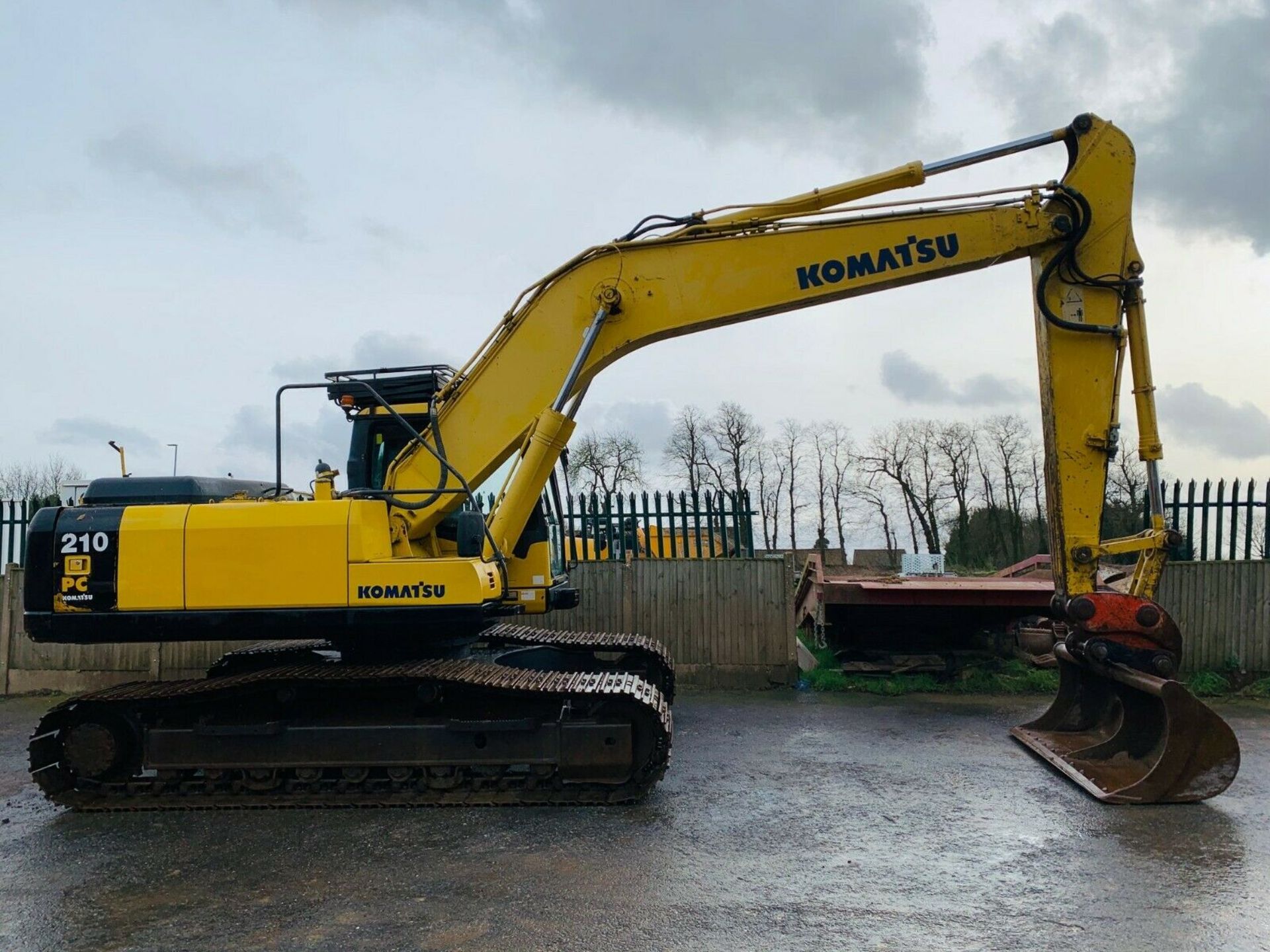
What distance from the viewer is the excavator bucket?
605 cm

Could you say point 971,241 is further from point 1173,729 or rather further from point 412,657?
point 412,657

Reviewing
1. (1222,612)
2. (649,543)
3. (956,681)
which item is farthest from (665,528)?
(1222,612)

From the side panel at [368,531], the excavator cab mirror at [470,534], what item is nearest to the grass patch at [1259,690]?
the excavator cab mirror at [470,534]

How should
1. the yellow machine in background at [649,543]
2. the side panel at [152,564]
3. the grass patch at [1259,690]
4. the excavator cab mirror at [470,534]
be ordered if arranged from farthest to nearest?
1. the yellow machine in background at [649,543]
2. the grass patch at [1259,690]
3. the excavator cab mirror at [470,534]
4. the side panel at [152,564]

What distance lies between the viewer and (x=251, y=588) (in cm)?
641

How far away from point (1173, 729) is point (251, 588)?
5.92 m

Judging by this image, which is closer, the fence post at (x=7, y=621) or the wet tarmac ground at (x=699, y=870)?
the wet tarmac ground at (x=699, y=870)

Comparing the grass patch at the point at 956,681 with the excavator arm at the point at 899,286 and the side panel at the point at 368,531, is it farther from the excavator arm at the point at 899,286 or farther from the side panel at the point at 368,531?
the side panel at the point at 368,531

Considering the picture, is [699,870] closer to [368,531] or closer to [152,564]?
[368,531]

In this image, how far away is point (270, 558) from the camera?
641 centimetres

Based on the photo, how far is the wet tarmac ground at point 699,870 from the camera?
168 inches

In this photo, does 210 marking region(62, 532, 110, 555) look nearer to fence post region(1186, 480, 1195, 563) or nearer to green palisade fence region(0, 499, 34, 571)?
green palisade fence region(0, 499, 34, 571)

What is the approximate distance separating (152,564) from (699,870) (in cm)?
409

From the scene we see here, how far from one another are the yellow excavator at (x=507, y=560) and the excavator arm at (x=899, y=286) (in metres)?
0.02
